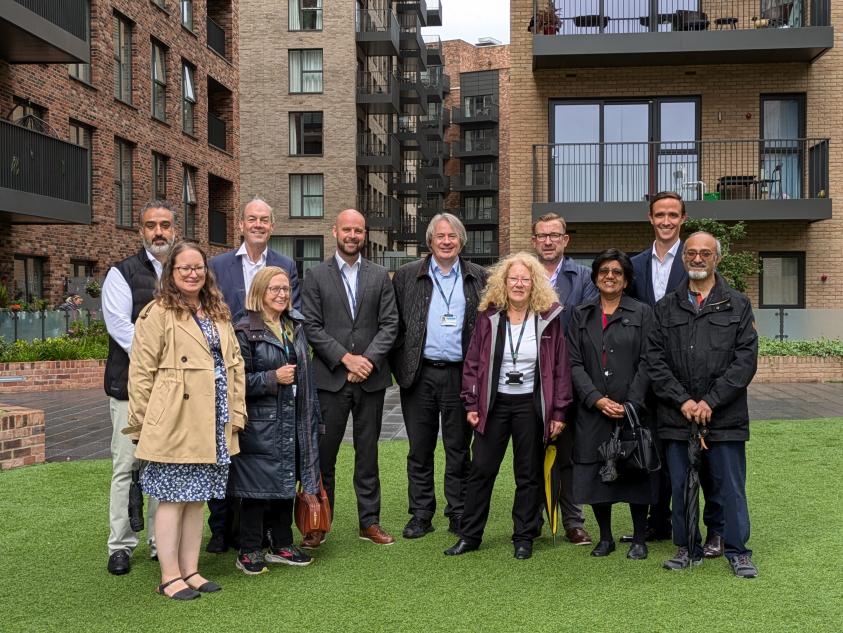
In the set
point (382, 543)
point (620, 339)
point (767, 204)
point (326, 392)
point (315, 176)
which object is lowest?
point (382, 543)

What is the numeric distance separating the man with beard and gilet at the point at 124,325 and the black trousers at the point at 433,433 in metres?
1.98

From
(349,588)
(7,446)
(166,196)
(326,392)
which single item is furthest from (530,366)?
(166,196)

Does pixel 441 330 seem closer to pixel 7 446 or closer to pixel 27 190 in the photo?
pixel 7 446

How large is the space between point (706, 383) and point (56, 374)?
1327cm

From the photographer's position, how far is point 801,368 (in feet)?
52.7

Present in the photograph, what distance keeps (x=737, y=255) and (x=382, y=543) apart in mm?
14529

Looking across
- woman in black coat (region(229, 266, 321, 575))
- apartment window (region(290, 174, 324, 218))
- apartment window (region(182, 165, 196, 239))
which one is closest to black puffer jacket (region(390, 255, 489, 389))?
woman in black coat (region(229, 266, 321, 575))

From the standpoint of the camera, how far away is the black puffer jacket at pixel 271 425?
5488 mm

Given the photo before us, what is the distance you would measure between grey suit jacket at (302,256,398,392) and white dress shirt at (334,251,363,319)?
2 centimetres

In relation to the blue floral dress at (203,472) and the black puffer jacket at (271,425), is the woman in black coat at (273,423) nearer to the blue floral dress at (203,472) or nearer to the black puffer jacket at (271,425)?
the black puffer jacket at (271,425)

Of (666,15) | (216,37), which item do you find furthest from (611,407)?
(216,37)

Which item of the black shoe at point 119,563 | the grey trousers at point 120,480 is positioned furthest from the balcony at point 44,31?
the black shoe at point 119,563

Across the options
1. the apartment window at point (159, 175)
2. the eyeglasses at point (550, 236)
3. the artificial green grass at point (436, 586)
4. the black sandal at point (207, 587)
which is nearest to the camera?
the artificial green grass at point (436, 586)

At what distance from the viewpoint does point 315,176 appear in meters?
45.3
